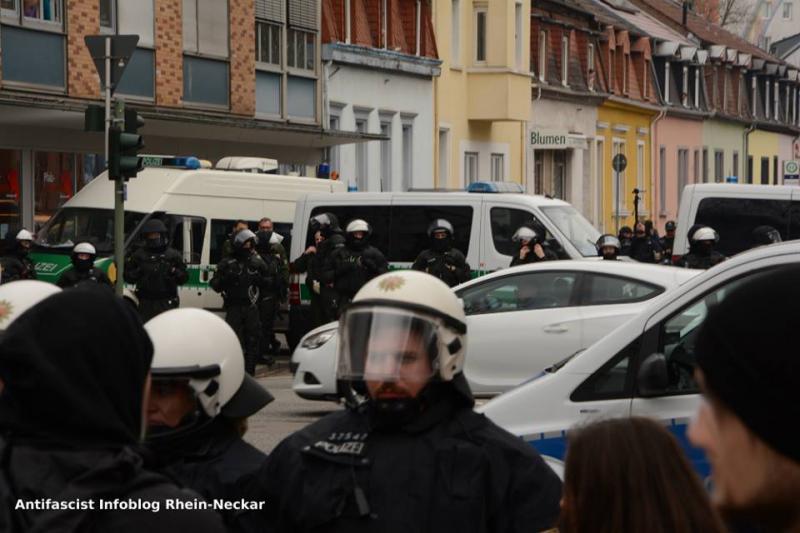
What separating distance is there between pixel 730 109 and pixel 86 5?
45.4m

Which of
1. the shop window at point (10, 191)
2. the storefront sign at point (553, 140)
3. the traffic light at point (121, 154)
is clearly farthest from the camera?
the storefront sign at point (553, 140)

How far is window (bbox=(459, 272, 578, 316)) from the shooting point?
1482 cm

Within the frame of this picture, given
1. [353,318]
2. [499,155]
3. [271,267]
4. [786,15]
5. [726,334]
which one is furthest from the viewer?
[786,15]

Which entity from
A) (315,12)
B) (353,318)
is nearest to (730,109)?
(315,12)

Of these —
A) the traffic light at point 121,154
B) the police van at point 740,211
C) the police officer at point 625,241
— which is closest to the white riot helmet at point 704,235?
the police van at point 740,211

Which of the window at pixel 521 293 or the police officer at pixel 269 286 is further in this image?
the police officer at pixel 269 286

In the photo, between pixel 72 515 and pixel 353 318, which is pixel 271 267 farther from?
pixel 72 515

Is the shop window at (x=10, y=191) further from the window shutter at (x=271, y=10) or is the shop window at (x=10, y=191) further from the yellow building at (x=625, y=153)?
the yellow building at (x=625, y=153)

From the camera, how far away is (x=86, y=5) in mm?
27375

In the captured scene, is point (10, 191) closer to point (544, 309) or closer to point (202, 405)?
point (544, 309)

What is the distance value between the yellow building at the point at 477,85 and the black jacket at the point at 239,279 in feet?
66.4

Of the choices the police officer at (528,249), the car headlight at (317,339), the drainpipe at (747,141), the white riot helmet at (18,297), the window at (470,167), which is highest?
the drainpipe at (747,141)

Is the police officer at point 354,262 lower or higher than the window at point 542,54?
lower

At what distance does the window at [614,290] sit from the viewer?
47.0 ft
